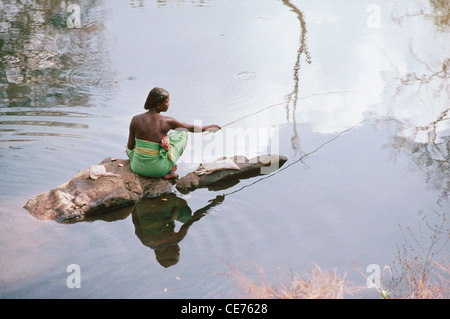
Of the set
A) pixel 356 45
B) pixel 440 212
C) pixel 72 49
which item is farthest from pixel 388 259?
pixel 72 49

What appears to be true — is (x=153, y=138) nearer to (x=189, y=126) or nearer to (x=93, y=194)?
(x=189, y=126)

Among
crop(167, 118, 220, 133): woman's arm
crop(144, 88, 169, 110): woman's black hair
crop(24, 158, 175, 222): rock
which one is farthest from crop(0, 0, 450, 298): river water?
crop(144, 88, 169, 110): woman's black hair

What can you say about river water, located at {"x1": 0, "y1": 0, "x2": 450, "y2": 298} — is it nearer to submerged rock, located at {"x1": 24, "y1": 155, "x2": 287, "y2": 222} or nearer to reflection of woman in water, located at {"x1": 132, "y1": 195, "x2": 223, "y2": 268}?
reflection of woman in water, located at {"x1": 132, "y1": 195, "x2": 223, "y2": 268}

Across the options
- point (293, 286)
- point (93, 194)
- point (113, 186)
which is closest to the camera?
point (293, 286)

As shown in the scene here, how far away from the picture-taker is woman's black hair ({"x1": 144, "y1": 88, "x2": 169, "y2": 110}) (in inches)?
236

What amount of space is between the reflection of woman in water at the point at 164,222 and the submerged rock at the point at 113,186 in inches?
7.5

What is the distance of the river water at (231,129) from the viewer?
5039 millimetres

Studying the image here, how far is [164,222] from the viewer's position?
5652 millimetres

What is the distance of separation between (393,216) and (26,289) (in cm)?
374

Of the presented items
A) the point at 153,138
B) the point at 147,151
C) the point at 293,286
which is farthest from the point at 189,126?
the point at 293,286

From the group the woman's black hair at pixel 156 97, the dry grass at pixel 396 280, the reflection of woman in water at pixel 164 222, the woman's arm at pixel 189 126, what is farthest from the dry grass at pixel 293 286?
the woman's black hair at pixel 156 97

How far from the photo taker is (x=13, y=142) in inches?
276

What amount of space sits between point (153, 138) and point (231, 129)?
1.70 meters

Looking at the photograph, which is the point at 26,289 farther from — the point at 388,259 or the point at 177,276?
the point at 388,259
